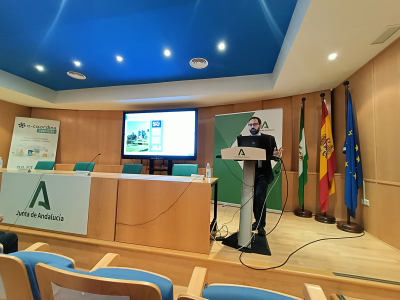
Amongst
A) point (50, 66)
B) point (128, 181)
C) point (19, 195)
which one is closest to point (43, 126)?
point (50, 66)

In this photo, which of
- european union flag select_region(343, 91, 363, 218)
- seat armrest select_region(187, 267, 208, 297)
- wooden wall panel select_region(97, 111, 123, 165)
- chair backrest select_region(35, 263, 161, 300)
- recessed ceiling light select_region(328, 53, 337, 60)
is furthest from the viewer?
wooden wall panel select_region(97, 111, 123, 165)

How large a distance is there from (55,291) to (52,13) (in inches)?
109

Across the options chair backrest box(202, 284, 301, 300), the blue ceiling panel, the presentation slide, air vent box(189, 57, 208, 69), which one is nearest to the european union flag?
the blue ceiling panel

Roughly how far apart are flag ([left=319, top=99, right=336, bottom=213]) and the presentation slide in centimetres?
244

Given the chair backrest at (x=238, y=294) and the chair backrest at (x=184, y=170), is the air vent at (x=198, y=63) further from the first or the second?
the chair backrest at (x=238, y=294)

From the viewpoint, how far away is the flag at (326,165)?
2.78 m

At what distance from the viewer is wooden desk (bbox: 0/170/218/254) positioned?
150cm

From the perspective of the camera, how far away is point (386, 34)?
1846 mm

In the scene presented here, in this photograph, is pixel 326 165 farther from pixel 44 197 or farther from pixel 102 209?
pixel 44 197

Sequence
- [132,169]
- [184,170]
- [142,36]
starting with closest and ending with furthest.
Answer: [142,36]
[184,170]
[132,169]

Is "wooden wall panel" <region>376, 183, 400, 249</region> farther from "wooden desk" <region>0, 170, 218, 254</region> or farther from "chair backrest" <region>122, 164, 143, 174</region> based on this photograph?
"chair backrest" <region>122, 164, 143, 174</region>

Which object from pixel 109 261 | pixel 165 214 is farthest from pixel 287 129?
pixel 109 261

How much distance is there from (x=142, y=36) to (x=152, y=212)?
2.27 meters

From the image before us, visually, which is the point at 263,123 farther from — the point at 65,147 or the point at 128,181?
the point at 65,147
